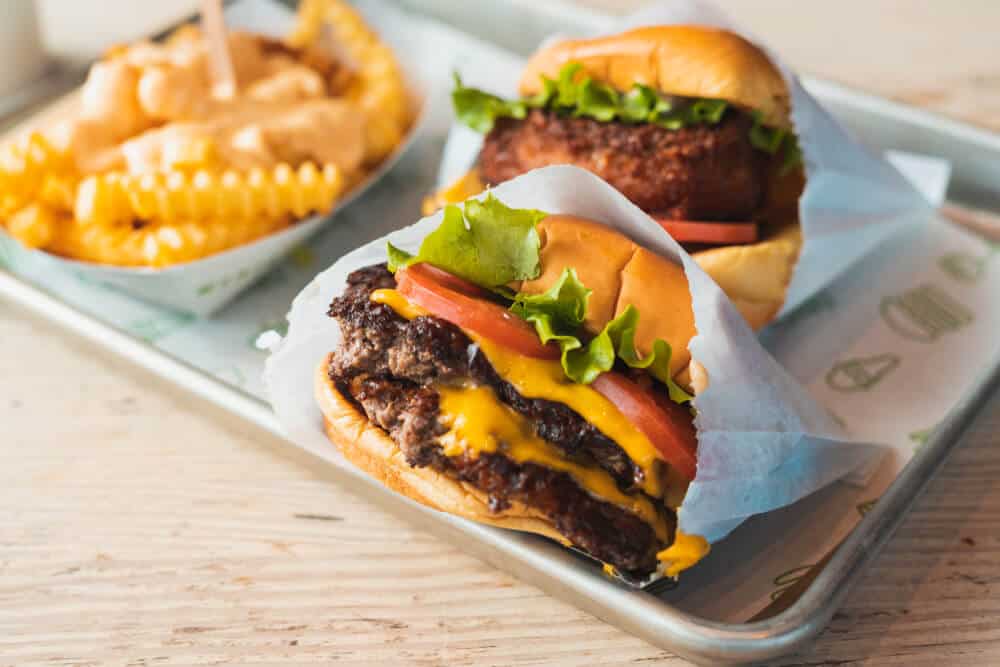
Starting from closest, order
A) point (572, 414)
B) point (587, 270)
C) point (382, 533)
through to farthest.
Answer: point (572, 414), point (587, 270), point (382, 533)

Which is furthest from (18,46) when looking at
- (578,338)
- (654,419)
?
(654,419)

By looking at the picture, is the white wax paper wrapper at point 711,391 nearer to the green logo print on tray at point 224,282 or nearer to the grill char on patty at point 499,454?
the grill char on patty at point 499,454

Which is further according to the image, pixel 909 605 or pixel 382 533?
pixel 382 533

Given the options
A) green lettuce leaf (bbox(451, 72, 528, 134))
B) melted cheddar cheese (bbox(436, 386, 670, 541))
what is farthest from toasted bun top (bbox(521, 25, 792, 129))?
melted cheddar cheese (bbox(436, 386, 670, 541))

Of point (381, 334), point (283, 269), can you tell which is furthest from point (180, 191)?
point (381, 334)

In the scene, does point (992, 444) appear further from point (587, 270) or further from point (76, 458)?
point (76, 458)

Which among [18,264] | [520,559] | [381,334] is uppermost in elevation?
[381,334]

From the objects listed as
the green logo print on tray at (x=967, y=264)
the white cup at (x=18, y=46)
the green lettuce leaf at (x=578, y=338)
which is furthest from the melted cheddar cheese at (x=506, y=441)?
the white cup at (x=18, y=46)

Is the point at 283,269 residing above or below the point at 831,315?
below
